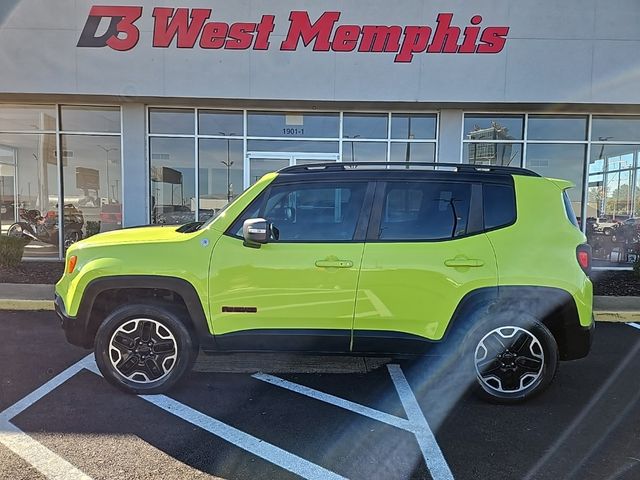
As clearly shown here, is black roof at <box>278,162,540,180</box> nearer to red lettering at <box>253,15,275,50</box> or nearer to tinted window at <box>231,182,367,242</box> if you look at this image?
tinted window at <box>231,182,367,242</box>

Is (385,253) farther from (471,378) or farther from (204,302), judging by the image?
(204,302)

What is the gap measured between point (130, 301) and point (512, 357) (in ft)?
10.4

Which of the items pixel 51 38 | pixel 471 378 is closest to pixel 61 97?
pixel 51 38

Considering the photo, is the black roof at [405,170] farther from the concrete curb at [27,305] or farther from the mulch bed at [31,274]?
the mulch bed at [31,274]

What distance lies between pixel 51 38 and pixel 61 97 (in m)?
1.16

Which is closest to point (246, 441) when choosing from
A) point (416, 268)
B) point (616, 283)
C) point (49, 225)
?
point (416, 268)

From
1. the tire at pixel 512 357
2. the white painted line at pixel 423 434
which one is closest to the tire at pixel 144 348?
the white painted line at pixel 423 434

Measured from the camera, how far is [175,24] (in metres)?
9.41

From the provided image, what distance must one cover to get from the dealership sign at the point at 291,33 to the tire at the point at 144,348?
722cm

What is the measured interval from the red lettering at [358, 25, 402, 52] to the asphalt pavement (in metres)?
7.02

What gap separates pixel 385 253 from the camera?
3662mm

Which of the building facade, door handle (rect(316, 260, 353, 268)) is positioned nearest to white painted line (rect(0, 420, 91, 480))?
door handle (rect(316, 260, 353, 268))

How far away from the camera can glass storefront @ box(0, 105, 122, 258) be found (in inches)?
422

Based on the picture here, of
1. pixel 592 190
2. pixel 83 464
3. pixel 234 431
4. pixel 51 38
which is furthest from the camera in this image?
pixel 592 190
